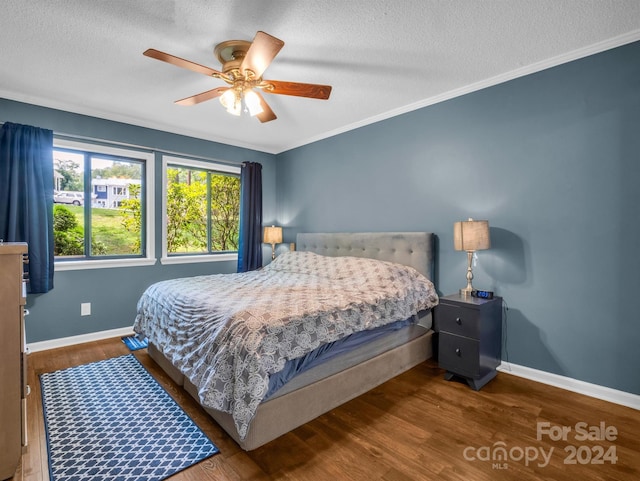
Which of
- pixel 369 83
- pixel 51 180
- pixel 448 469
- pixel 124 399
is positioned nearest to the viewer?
pixel 448 469

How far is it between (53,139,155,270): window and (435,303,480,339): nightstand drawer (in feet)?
11.4

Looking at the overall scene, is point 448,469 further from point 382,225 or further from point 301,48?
point 301,48

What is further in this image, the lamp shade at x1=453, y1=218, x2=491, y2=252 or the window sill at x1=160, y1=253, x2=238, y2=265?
the window sill at x1=160, y1=253, x2=238, y2=265

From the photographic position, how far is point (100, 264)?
3.67m

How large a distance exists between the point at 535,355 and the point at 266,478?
2.33m

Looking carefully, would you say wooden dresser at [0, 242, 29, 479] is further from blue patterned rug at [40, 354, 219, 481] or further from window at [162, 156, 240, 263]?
window at [162, 156, 240, 263]

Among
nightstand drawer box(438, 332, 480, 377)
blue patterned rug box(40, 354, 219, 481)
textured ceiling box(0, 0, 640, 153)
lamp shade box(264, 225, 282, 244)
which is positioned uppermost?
textured ceiling box(0, 0, 640, 153)

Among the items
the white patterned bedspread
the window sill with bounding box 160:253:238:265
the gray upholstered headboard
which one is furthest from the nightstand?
the window sill with bounding box 160:253:238:265

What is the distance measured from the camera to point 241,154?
4906 millimetres

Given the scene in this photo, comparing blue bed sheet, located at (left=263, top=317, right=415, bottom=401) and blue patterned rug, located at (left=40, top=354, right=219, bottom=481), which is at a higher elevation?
blue bed sheet, located at (left=263, top=317, right=415, bottom=401)

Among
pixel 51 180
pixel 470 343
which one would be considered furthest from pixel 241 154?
pixel 470 343

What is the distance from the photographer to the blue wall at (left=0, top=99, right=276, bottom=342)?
329 cm

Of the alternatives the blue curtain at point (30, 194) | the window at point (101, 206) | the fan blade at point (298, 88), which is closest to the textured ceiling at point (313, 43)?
the fan blade at point (298, 88)

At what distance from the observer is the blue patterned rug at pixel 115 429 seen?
166 centimetres
